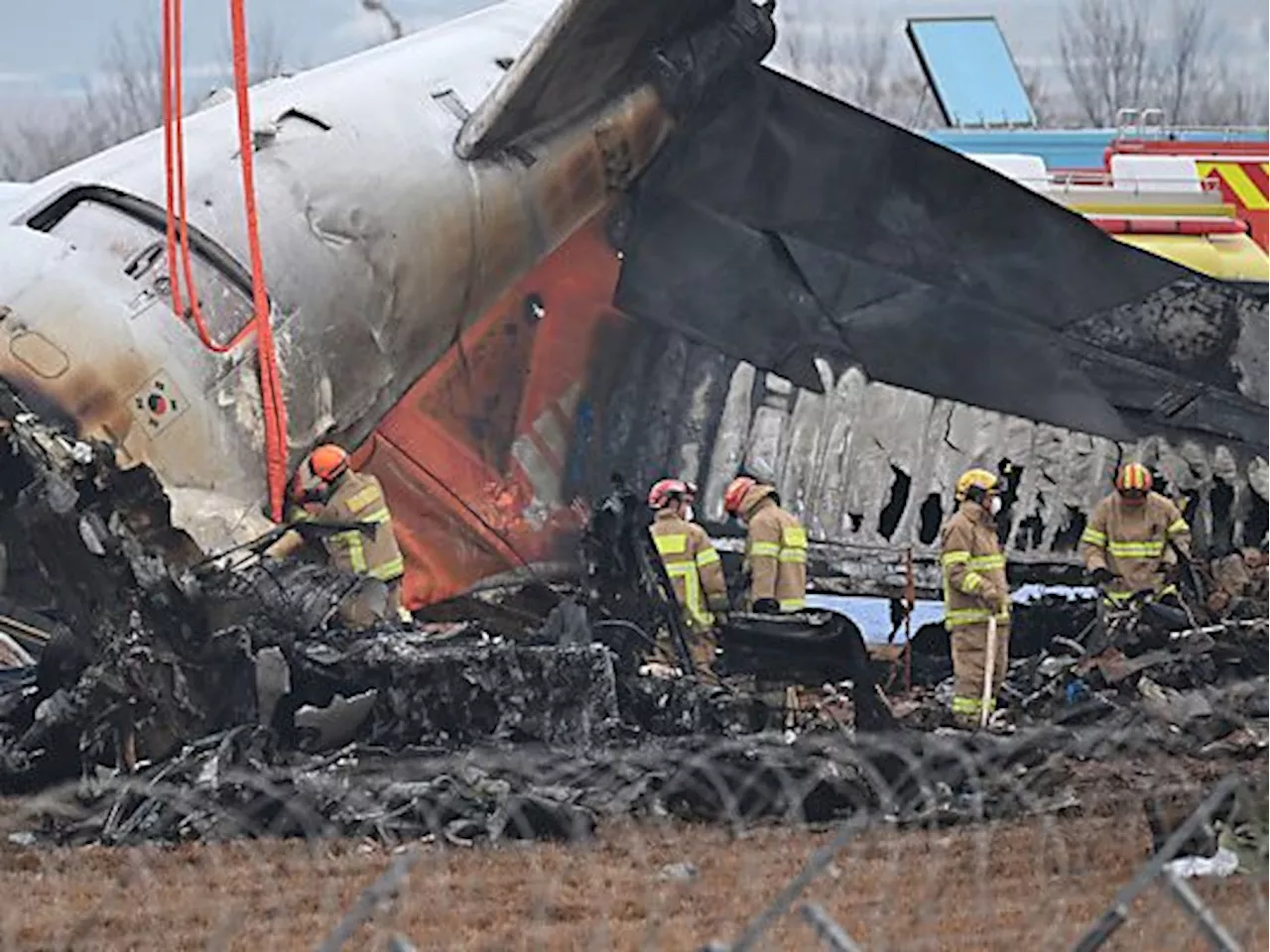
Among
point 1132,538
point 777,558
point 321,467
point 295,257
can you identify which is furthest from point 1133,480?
point 295,257

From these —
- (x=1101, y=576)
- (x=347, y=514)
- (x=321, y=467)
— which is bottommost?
(x=1101, y=576)

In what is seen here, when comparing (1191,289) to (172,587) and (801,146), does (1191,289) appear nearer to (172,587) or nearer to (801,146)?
(801,146)

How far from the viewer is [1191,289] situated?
1515 centimetres

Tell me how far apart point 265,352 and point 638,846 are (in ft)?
11.4

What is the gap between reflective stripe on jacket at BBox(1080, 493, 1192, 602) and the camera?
1397 cm

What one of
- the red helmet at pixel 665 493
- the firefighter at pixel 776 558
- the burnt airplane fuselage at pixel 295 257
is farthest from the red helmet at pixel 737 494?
the burnt airplane fuselage at pixel 295 257

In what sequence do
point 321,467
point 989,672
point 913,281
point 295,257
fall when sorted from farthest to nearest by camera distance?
point 913,281 < point 989,672 < point 321,467 < point 295,257

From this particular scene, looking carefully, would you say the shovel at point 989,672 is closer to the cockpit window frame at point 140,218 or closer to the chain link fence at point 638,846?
the chain link fence at point 638,846

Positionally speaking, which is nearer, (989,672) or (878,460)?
(989,672)

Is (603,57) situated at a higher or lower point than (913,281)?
higher

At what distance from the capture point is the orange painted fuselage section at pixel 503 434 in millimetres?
14359

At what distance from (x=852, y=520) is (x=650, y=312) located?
1.76m

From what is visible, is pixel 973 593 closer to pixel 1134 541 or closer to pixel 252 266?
pixel 1134 541

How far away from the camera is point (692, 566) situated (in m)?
13.1
